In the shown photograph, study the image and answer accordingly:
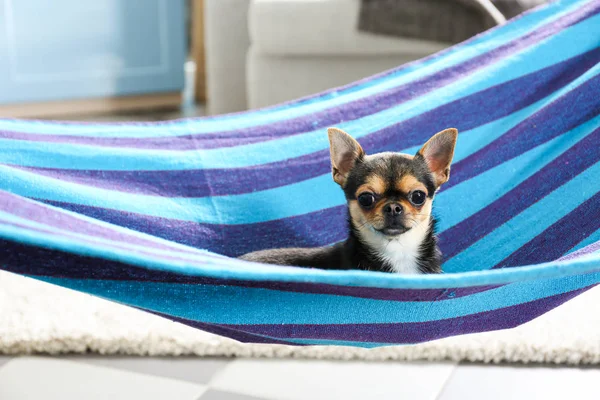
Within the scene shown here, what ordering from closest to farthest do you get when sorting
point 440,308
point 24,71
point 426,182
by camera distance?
1. point 440,308
2. point 426,182
3. point 24,71

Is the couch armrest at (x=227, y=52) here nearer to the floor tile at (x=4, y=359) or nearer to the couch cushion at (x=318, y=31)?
the couch cushion at (x=318, y=31)

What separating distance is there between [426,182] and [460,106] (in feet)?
1.09

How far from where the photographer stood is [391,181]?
1.29 metres

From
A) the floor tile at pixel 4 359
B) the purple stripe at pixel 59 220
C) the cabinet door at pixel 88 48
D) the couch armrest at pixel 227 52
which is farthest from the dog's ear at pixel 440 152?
the cabinet door at pixel 88 48

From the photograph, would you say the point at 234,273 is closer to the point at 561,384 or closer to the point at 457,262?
the point at 457,262

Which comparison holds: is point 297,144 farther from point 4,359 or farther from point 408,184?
point 4,359

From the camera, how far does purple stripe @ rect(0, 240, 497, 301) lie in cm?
93

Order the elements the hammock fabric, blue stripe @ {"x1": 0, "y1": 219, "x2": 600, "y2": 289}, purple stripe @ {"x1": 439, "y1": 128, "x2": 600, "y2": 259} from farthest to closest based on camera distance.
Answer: purple stripe @ {"x1": 439, "y1": 128, "x2": 600, "y2": 259} → the hammock fabric → blue stripe @ {"x1": 0, "y1": 219, "x2": 600, "y2": 289}

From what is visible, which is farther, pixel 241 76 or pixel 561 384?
pixel 241 76

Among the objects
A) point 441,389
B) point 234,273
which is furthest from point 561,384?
point 234,273

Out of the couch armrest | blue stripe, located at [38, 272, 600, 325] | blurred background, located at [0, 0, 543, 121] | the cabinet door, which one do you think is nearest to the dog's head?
blue stripe, located at [38, 272, 600, 325]

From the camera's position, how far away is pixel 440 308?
1.05m

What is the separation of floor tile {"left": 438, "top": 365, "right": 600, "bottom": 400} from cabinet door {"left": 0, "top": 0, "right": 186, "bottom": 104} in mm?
2859

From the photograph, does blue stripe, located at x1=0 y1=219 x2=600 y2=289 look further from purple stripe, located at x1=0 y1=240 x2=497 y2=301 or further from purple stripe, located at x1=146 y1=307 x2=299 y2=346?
purple stripe, located at x1=146 y1=307 x2=299 y2=346
